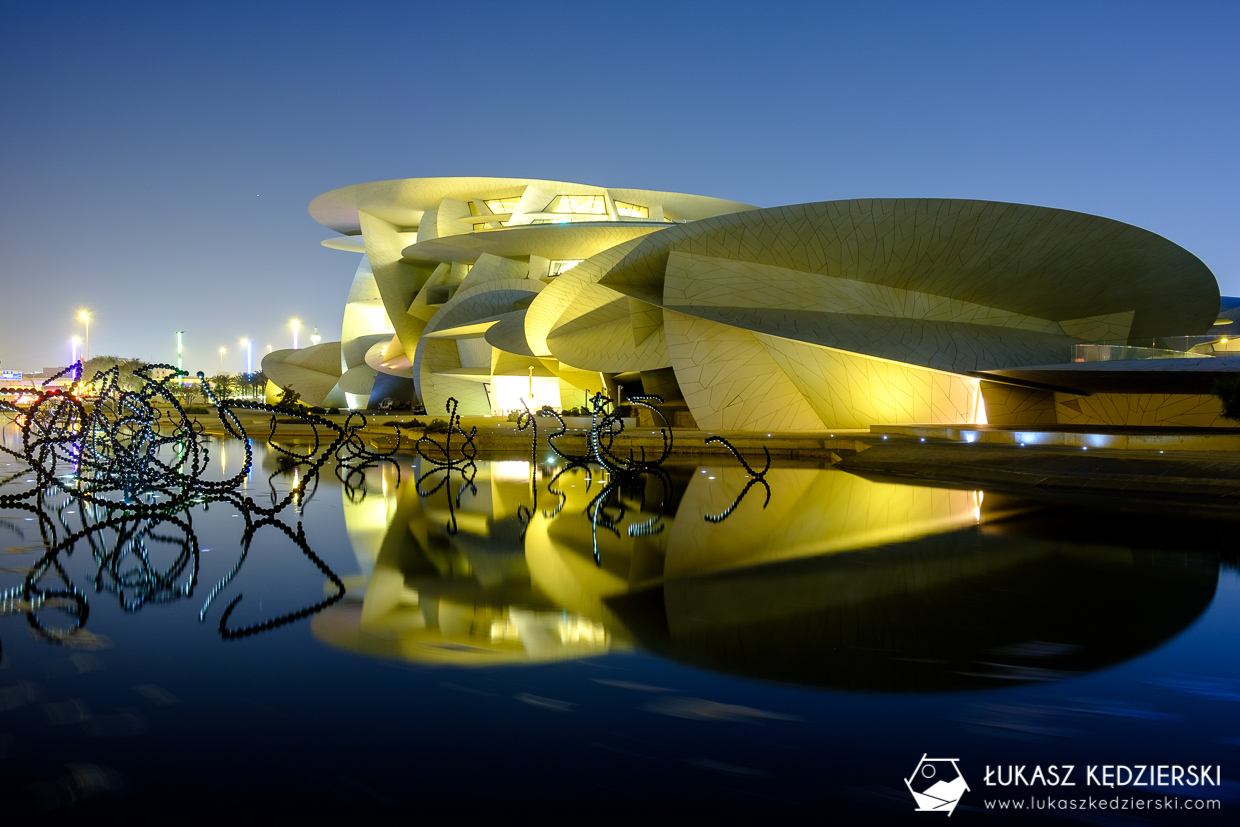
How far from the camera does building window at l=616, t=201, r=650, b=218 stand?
44.9 meters

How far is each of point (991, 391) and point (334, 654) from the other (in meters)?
20.5

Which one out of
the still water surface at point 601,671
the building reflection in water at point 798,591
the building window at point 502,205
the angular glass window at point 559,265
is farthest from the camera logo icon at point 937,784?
the building window at point 502,205

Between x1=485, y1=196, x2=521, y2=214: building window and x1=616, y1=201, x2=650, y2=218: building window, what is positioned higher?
x1=485, y1=196, x2=521, y2=214: building window

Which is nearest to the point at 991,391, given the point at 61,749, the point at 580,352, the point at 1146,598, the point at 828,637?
the point at 580,352

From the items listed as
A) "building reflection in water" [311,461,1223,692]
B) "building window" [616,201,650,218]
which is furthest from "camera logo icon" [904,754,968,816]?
"building window" [616,201,650,218]

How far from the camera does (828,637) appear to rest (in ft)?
15.9

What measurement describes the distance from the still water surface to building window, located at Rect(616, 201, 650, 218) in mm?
38545

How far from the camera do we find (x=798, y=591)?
5973 millimetres

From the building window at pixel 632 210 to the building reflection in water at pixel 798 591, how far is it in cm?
3656

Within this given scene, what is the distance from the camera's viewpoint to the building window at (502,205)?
45869mm

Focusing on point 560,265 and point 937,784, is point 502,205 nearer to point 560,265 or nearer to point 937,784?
point 560,265

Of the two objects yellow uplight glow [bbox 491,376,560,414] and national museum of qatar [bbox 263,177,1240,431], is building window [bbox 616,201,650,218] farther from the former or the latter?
national museum of qatar [bbox 263,177,1240,431]

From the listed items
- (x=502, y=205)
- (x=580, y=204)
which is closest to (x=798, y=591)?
(x=580, y=204)

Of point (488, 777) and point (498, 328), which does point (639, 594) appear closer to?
point (488, 777)
